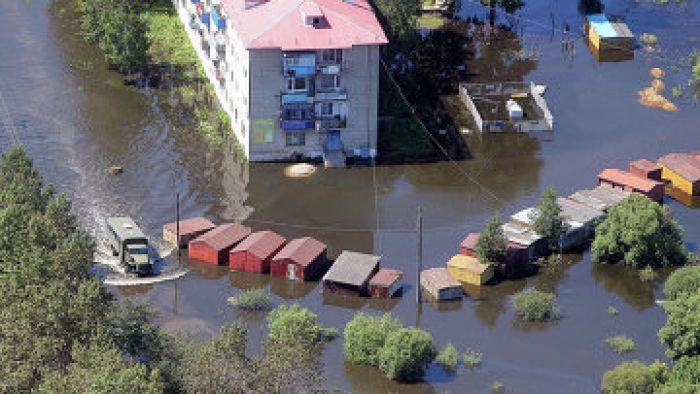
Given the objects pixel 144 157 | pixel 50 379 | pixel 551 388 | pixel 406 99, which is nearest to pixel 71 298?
pixel 50 379

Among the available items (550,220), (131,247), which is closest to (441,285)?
(550,220)

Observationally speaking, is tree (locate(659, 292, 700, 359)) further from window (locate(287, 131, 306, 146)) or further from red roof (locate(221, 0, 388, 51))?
window (locate(287, 131, 306, 146))

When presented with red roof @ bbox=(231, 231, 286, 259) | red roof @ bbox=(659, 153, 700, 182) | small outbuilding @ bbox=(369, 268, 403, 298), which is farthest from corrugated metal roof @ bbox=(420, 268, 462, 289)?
red roof @ bbox=(659, 153, 700, 182)

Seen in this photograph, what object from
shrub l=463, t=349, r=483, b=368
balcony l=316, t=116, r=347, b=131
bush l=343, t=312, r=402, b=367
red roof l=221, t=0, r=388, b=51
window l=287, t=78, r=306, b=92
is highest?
red roof l=221, t=0, r=388, b=51

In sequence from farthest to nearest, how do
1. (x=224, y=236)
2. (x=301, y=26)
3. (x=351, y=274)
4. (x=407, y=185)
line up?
(x=407, y=185)
(x=301, y=26)
(x=224, y=236)
(x=351, y=274)

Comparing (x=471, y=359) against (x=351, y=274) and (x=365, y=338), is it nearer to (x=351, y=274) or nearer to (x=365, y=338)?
(x=365, y=338)

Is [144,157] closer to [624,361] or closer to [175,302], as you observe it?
[175,302]

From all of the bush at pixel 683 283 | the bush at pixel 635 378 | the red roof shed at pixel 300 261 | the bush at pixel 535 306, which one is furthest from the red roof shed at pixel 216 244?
the bush at pixel 683 283
